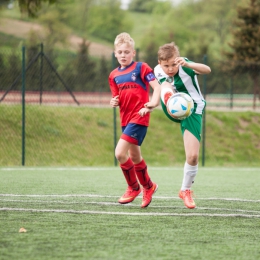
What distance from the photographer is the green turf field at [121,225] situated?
3883mm

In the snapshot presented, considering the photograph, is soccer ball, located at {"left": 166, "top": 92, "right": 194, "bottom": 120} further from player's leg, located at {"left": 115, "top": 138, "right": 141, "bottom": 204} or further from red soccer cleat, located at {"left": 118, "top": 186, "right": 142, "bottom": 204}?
red soccer cleat, located at {"left": 118, "top": 186, "right": 142, "bottom": 204}

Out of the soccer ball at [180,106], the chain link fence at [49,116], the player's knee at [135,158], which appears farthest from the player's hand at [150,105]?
the chain link fence at [49,116]

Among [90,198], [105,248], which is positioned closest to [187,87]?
[90,198]

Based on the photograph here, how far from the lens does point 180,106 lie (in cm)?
577

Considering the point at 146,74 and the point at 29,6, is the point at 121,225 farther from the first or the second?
the point at 29,6

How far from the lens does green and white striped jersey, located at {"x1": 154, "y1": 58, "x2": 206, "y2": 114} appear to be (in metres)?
6.07

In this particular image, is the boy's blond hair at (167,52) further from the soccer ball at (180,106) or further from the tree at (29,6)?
the tree at (29,6)

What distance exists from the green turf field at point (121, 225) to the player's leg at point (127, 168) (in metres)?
0.10

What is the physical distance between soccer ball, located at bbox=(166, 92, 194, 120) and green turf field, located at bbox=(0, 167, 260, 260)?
35.8 inches

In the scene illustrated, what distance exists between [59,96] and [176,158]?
13.3 ft

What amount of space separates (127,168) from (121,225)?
1.50m

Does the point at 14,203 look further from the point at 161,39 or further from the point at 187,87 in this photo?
the point at 161,39

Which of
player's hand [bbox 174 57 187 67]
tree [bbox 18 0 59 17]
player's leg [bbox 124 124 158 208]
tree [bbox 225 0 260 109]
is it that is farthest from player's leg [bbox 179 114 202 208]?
tree [bbox 225 0 260 109]

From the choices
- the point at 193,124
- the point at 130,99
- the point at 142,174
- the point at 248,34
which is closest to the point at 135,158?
the point at 142,174
